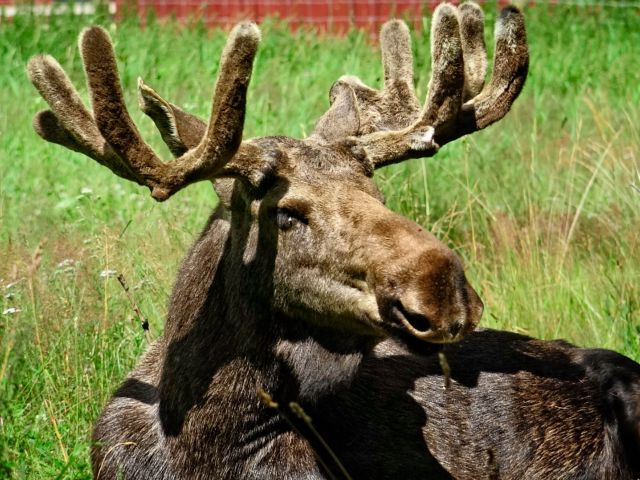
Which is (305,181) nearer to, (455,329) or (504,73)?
(455,329)

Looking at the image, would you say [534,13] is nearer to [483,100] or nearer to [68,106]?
[483,100]

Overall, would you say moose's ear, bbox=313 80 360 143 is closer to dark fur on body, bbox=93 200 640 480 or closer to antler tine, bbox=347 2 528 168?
antler tine, bbox=347 2 528 168

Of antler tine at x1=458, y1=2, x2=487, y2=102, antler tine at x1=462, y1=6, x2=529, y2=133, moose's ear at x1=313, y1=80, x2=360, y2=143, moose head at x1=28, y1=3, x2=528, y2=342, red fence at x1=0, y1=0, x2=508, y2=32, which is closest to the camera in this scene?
moose head at x1=28, y1=3, x2=528, y2=342

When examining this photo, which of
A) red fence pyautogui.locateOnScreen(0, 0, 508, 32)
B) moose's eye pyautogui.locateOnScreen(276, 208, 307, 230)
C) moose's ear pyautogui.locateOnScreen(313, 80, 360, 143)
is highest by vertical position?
moose's ear pyautogui.locateOnScreen(313, 80, 360, 143)

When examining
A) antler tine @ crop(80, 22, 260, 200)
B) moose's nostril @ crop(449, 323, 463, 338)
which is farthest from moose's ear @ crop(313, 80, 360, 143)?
moose's nostril @ crop(449, 323, 463, 338)

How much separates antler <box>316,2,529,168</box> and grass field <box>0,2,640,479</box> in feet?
4.53

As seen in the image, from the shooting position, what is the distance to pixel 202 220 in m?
Result: 8.16

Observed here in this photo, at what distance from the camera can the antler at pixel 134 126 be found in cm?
450

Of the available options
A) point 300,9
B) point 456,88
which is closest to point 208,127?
point 456,88

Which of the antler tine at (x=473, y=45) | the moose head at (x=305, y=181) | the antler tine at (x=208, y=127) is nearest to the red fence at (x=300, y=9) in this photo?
the antler tine at (x=473, y=45)

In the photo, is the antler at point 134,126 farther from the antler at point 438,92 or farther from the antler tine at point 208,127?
the antler at point 438,92

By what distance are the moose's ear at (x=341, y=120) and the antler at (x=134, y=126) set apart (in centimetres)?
58

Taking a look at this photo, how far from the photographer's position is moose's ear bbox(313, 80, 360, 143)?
5414 millimetres

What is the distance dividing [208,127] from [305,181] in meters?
0.46
